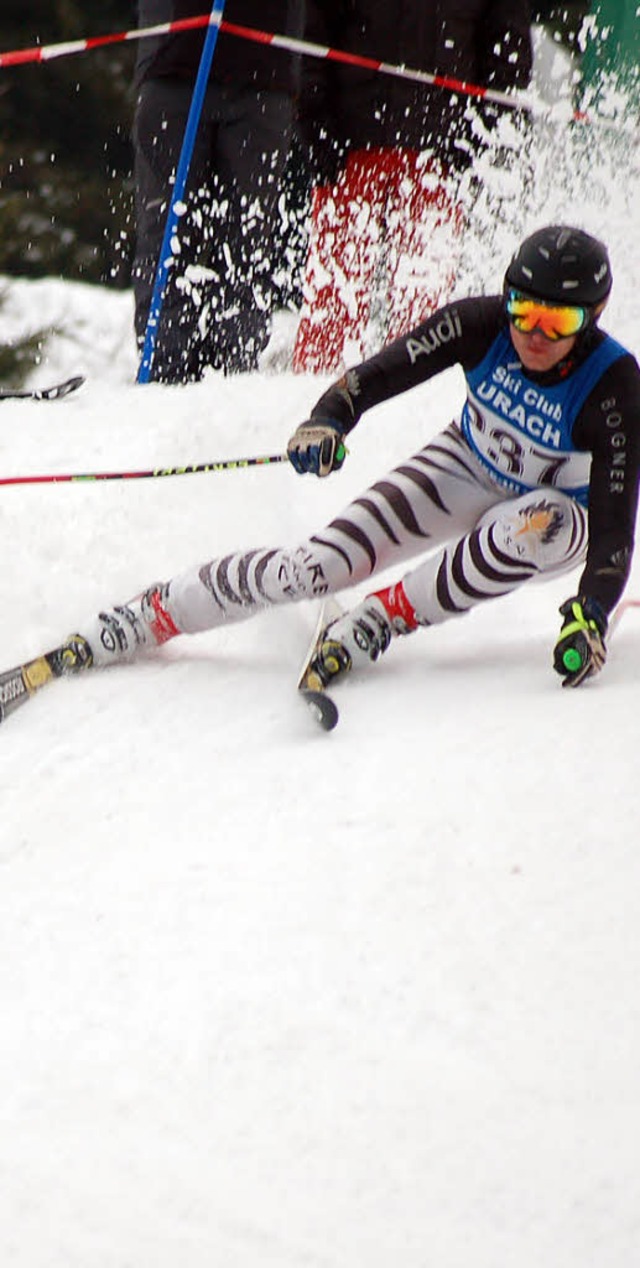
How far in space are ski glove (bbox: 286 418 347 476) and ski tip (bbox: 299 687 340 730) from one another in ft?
1.89

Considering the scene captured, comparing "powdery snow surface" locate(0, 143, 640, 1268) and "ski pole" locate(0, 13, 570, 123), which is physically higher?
"ski pole" locate(0, 13, 570, 123)

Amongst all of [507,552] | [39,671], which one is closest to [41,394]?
[39,671]

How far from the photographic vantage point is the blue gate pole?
5.96 metres

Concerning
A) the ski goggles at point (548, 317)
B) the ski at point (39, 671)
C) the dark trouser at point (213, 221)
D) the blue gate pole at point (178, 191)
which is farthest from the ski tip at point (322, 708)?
the blue gate pole at point (178, 191)

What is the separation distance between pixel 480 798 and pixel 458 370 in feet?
13.9

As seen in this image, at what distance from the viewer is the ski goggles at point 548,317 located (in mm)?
3344

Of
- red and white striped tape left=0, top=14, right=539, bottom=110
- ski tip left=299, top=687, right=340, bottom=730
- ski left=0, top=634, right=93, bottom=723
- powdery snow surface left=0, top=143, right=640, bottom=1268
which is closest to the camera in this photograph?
powdery snow surface left=0, top=143, right=640, bottom=1268

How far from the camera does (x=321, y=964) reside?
2367 millimetres

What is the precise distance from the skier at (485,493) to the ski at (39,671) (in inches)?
0.4

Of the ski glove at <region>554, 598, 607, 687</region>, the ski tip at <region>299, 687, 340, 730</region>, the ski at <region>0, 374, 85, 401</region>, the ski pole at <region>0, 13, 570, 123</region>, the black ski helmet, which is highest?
the ski pole at <region>0, 13, 570, 123</region>

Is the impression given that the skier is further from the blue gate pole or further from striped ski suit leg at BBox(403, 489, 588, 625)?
the blue gate pole

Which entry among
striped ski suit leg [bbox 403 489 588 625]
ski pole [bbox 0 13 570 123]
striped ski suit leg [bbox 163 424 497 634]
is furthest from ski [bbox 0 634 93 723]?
ski pole [bbox 0 13 570 123]

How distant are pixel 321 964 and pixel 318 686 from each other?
1249mm

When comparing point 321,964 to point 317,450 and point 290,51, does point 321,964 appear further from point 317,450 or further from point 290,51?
point 290,51
